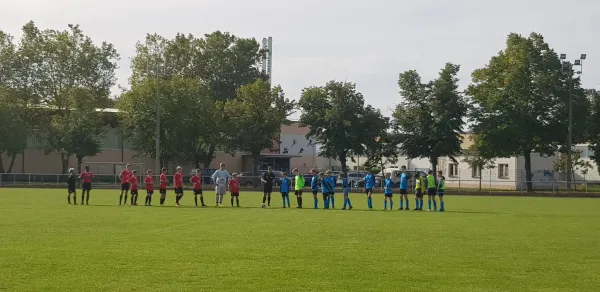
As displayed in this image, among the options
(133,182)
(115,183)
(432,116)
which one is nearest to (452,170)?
(432,116)

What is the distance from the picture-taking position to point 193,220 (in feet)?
79.4

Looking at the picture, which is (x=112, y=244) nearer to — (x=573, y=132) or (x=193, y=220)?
(x=193, y=220)

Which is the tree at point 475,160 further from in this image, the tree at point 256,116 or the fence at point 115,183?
the tree at point 256,116

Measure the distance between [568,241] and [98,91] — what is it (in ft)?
231

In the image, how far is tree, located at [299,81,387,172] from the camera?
2847 inches

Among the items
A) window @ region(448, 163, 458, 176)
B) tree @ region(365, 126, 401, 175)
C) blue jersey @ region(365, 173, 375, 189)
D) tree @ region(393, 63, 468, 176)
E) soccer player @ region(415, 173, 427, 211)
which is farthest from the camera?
window @ region(448, 163, 458, 176)

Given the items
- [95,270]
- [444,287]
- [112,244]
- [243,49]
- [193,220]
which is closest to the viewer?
[444,287]

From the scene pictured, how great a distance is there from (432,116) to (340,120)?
8.15 meters

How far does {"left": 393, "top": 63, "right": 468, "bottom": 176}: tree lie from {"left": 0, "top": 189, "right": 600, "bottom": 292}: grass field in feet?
148

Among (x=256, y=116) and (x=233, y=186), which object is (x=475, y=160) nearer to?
(x=256, y=116)

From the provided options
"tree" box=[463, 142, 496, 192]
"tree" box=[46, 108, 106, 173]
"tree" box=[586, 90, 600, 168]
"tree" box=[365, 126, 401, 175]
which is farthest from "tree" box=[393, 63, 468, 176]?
"tree" box=[46, 108, 106, 173]

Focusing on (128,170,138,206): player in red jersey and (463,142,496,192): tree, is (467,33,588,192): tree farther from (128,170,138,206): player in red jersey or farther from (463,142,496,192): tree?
(128,170,138,206): player in red jersey

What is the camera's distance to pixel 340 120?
71.9m

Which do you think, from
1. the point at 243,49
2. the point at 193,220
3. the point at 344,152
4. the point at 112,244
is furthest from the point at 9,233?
the point at 243,49
